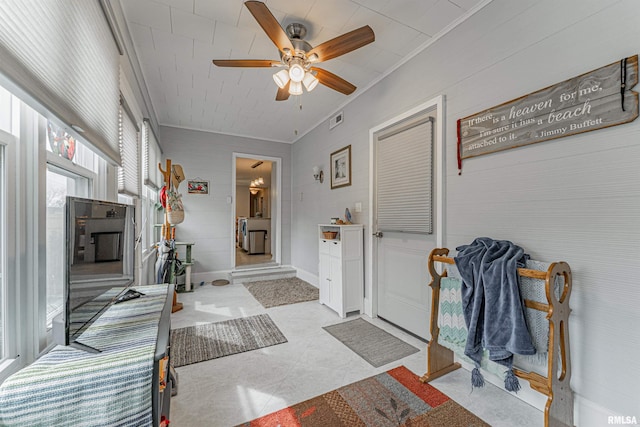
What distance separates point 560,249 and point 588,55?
109cm

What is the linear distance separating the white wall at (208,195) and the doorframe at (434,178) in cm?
284

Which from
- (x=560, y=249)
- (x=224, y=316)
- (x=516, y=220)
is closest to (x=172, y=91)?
(x=224, y=316)

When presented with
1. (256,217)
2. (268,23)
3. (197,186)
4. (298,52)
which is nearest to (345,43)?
(298,52)

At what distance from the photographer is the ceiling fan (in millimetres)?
1786

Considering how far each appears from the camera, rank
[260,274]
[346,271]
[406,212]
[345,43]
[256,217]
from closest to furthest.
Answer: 1. [345,43]
2. [406,212]
3. [346,271]
4. [260,274]
5. [256,217]

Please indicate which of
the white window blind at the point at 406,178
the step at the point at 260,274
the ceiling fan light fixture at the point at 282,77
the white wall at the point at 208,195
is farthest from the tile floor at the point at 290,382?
the white wall at the point at 208,195

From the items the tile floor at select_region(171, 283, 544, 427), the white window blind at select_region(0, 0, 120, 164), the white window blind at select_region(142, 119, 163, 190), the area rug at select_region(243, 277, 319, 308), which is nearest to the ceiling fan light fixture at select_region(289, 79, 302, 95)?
the white window blind at select_region(0, 0, 120, 164)

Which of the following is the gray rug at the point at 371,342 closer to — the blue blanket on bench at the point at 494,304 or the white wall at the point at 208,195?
the blue blanket on bench at the point at 494,304

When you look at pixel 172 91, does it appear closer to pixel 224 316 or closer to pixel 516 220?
pixel 224 316

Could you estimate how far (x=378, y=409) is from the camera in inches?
65.2

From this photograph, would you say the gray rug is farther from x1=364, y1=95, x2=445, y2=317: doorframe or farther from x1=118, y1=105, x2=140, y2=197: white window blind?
x1=118, y1=105, x2=140, y2=197: white window blind

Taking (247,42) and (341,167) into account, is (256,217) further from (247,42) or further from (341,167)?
(247,42)

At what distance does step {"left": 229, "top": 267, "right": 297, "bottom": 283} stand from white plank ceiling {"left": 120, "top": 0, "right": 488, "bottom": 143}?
9.03 ft

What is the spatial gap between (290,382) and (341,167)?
2703mm
